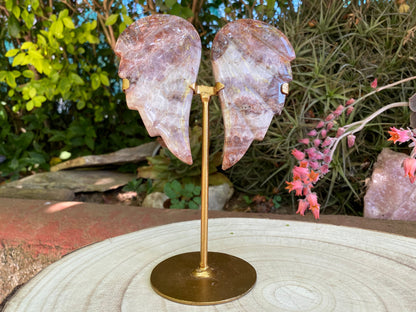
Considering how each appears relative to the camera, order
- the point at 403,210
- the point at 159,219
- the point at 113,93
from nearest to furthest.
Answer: the point at 159,219 → the point at 403,210 → the point at 113,93

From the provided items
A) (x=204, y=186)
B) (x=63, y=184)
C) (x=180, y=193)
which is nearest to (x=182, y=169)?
(x=180, y=193)

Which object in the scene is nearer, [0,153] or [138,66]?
[138,66]

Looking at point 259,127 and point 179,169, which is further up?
point 259,127

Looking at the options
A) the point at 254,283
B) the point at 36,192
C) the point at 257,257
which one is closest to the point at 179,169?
the point at 36,192

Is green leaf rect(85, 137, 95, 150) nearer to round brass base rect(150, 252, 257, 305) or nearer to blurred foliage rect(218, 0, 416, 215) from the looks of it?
blurred foliage rect(218, 0, 416, 215)

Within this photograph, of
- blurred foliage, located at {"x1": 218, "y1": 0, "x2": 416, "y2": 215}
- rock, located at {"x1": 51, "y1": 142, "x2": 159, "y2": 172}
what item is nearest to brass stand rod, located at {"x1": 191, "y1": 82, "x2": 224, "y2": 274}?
blurred foliage, located at {"x1": 218, "y1": 0, "x2": 416, "y2": 215}

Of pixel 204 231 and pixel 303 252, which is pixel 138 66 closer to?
pixel 204 231

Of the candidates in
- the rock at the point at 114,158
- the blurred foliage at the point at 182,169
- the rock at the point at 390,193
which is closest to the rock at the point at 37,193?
the rock at the point at 114,158
